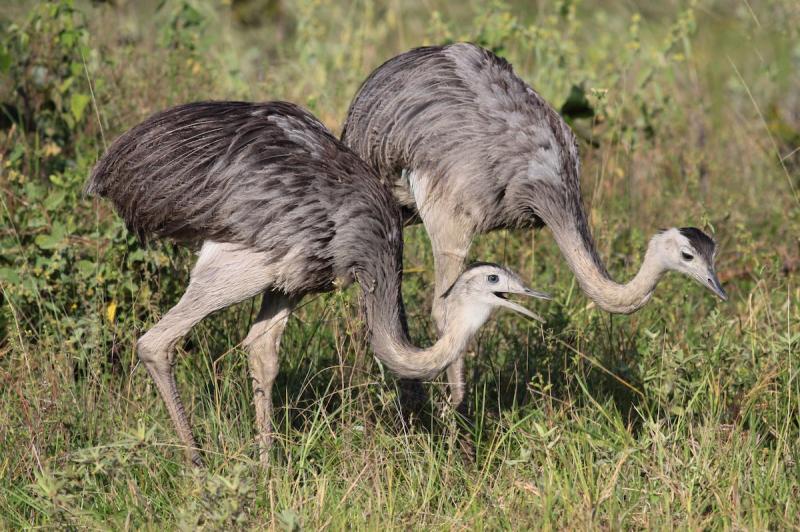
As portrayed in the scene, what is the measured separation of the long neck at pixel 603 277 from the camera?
5.16 meters

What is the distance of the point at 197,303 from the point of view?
484cm

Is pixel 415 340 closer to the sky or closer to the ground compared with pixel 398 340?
closer to the ground

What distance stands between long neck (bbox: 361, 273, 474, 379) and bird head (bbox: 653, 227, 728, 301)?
982 millimetres

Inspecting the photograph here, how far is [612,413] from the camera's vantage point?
5.34 m

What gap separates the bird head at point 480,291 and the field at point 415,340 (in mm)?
448

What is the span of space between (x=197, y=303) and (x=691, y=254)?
1965mm

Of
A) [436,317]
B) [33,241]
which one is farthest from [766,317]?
[33,241]

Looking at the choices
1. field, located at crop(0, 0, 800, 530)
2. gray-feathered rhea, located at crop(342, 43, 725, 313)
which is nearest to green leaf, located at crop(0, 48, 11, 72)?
field, located at crop(0, 0, 800, 530)

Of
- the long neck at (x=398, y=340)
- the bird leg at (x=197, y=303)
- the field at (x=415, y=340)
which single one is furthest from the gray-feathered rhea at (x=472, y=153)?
the bird leg at (x=197, y=303)

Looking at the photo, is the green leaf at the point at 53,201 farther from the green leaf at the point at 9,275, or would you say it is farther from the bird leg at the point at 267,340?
the bird leg at the point at 267,340

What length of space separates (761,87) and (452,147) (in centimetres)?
442

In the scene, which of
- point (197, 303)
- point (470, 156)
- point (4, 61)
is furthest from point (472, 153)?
point (4, 61)

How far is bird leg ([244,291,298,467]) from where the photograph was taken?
17.3 ft

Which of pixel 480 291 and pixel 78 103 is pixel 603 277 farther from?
pixel 78 103
